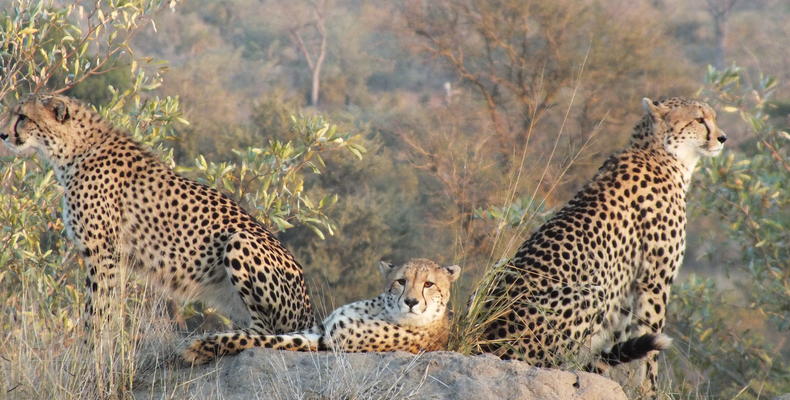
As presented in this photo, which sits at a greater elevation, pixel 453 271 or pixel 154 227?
pixel 453 271

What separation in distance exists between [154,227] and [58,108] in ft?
2.10

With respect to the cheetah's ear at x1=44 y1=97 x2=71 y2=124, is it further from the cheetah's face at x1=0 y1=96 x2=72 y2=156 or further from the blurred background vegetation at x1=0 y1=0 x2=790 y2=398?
the blurred background vegetation at x1=0 y1=0 x2=790 y2=398

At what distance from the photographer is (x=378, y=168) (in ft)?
48.5

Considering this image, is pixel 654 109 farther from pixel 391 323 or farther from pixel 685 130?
pixel 391 323

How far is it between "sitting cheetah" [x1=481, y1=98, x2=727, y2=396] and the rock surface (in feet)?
1.62

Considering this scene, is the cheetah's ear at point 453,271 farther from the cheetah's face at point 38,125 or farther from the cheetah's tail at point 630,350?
the cheetah's face at point 38,125

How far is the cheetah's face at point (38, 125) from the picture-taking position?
4.43 m

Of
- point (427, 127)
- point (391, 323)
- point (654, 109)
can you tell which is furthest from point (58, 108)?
point (427, 127)

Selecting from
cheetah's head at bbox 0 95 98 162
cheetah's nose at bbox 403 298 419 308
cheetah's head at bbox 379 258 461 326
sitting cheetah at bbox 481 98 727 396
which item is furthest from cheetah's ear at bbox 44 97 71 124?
sitting cheetah at bbox 481 98 727 396

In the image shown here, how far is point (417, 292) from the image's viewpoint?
11.7 ft

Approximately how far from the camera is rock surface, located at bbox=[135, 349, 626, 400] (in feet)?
10.1

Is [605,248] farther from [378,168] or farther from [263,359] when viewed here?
[378,168]

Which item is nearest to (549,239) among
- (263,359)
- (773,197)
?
(263,359)

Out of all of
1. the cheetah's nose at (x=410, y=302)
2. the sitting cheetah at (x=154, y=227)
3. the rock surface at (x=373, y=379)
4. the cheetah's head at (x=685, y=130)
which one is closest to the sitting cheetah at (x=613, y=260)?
the cheetah's head at (x=685, y=130)
